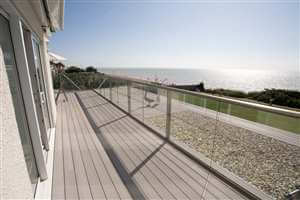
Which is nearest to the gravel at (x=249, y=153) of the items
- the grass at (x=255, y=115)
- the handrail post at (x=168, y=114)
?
the grass at (x=255, y=115)

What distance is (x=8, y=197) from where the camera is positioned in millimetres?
854

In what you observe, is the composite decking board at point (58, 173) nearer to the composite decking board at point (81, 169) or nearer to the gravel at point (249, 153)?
the composite decking board at point (81, 169)

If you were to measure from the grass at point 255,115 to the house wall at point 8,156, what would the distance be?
6.68 feet

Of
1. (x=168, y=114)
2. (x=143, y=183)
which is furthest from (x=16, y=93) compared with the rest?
(x=168, y=114)

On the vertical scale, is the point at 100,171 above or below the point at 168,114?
below

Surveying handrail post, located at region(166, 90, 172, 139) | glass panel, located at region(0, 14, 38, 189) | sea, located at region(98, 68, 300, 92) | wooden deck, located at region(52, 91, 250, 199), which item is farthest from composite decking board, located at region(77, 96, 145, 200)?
sea, located at region(98, 68, 300, 92)

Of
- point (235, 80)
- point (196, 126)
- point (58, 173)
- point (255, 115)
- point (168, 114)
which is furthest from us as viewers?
point (235, 80)

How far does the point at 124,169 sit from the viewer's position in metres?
2.18

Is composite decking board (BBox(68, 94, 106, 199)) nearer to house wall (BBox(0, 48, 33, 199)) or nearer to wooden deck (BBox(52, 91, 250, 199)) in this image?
wooden deck (BBox(52, 91, 250, 199))

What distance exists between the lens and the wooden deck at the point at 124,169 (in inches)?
68.7

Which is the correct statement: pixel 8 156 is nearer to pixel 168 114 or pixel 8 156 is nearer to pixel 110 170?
pixel 110 170

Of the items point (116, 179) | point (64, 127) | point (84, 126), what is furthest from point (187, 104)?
point (64, 127)

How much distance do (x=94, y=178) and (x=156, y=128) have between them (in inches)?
70.6

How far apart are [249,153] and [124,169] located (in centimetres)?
162
